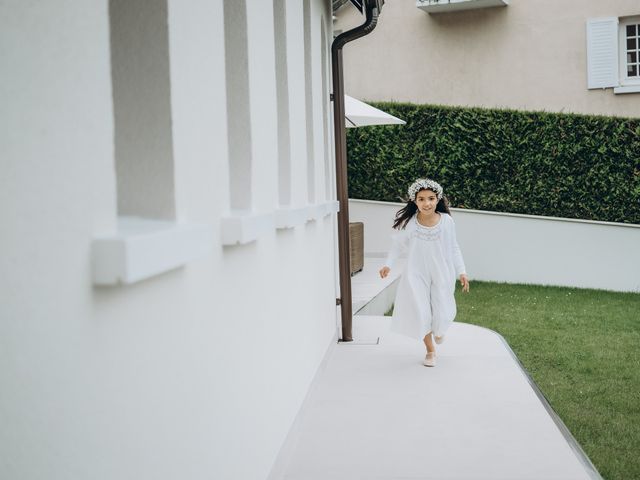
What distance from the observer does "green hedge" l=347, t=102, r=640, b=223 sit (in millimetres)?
14930

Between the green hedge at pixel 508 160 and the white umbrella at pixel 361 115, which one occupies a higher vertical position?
the white umbrella at pixel 361 115

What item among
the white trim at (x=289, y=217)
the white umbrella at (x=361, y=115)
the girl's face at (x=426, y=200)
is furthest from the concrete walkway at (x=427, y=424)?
the white umbrella at (x=361, y=115)

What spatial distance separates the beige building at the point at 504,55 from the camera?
17.4 m

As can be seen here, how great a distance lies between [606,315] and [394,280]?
3470 mm

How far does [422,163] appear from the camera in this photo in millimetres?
16375

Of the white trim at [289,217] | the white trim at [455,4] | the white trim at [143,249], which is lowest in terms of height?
the white trim at [289,217]

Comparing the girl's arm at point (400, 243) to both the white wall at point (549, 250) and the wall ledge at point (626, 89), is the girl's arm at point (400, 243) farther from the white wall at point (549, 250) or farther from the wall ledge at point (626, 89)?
the wall ledge at point (626, 89)

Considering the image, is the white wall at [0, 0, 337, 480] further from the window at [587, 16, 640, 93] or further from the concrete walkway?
the window at [587, 16, 640, 93]

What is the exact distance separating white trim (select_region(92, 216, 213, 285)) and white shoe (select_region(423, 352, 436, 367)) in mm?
4992

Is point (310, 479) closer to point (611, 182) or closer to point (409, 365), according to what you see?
point (409, 365)

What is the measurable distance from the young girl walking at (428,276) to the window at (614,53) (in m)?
11.2

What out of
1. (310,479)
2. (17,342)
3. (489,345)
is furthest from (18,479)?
(489,345)

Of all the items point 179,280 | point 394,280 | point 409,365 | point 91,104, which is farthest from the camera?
point 394,280

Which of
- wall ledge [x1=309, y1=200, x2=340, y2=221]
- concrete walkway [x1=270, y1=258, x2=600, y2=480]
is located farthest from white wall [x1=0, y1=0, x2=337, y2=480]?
wall ledge [x1=309, y1=200, x2=340, y2=221]
